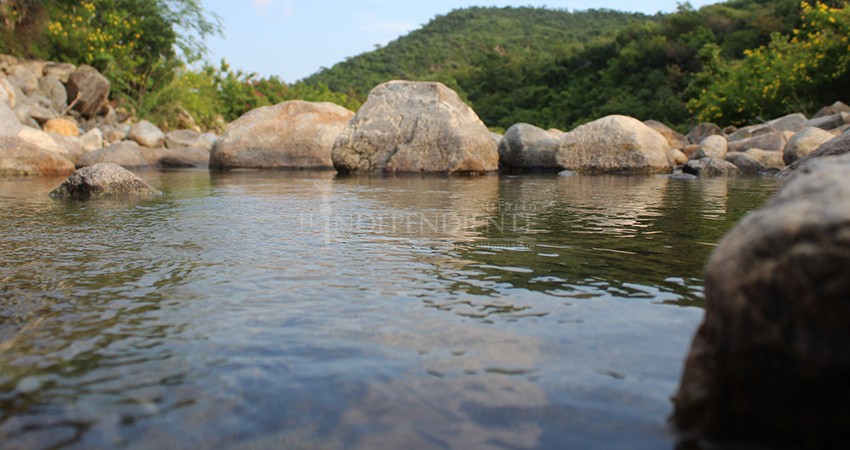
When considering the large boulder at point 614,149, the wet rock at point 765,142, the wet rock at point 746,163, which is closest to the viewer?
the wet rock at point 746,163

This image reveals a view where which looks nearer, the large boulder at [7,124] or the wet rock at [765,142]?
the large boulder at [7,124]

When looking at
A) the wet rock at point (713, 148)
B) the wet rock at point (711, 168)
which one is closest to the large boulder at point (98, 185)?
the wet rock at point (711, 168)

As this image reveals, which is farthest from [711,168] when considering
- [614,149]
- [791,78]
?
[791,78]

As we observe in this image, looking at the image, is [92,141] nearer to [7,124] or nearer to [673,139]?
[7,124]

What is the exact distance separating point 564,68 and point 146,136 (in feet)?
81.8

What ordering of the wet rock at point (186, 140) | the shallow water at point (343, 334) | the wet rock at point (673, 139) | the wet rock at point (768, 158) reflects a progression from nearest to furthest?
1. the shallow water at point (343, 334)
2. the wet rock at point (768, 158)
3. the wet rock at point (673, 139)
4. the wet rock at point (186, 140)

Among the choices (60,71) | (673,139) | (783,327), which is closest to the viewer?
(783,327)

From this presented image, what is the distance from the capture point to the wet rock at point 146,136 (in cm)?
2234

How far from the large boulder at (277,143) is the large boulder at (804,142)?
10.6m

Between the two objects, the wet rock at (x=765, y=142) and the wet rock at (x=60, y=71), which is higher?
the wet rock at (x=60, y=71)

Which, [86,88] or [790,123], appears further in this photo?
[86,88]

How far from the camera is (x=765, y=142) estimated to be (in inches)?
637

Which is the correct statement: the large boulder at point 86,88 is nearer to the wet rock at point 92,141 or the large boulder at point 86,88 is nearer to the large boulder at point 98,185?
the wet rock at point 92,141

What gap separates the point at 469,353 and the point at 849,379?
1.27m
